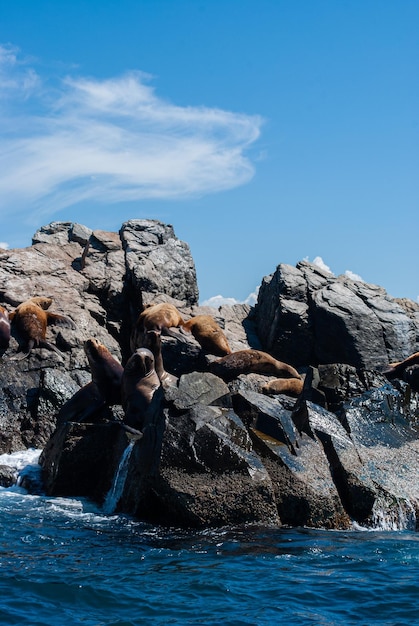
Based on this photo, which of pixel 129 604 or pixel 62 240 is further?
pixel 62 240

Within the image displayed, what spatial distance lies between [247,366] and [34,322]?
18.0 feet

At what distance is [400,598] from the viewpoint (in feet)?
23.8

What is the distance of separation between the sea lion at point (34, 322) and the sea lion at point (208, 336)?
11.4 feet

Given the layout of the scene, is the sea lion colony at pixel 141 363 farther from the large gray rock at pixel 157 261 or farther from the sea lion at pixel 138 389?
the large gray rock at pixel 157 261

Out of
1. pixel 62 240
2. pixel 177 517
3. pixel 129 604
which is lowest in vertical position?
pixel 129 604

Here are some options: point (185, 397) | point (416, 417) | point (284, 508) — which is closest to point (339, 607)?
point (284, 508)

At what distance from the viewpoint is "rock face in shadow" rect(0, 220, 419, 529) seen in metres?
10.2

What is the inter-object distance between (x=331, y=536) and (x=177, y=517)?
1957 millimetres

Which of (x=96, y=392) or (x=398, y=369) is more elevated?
(x=398, y=369)

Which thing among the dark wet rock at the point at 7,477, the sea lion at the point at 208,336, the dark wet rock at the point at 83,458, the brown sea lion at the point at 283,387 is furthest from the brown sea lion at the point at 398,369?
the dark wet rock at the point at 7,477

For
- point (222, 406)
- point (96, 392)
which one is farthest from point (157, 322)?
point (222, 406)

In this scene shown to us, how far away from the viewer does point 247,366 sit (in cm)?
1973

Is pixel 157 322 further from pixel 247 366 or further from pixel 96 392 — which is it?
pixel 96 392

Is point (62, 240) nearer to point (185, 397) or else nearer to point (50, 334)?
point (50, 334)
